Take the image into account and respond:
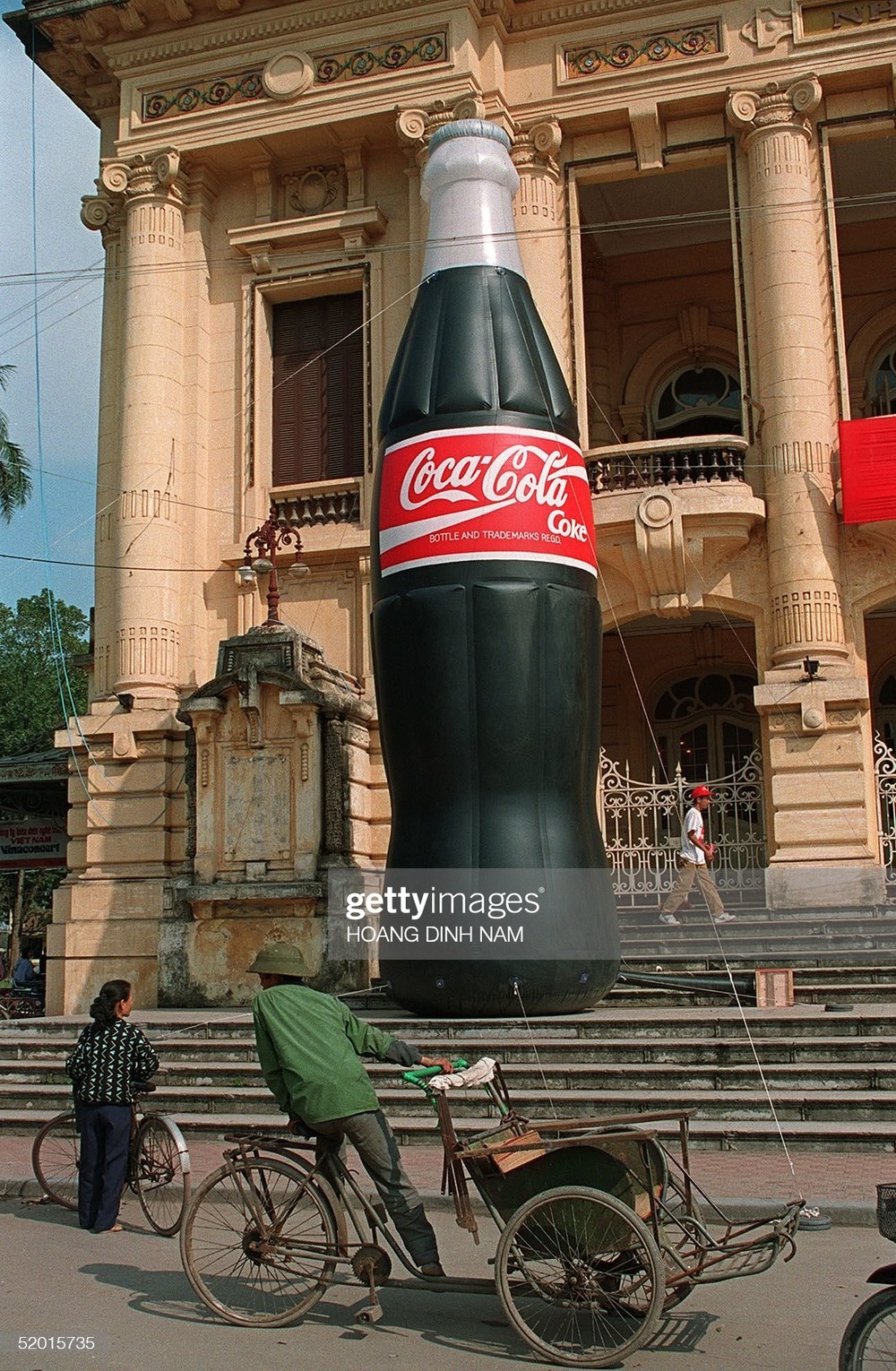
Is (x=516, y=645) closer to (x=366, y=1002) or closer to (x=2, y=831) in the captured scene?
(x=366, y=1002)

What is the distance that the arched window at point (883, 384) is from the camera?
22.1 meters

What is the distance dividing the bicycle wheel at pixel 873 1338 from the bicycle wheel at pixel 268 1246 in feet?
7.54

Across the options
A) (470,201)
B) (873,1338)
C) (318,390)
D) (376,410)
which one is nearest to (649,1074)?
(873,1338)

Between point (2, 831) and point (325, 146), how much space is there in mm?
12255

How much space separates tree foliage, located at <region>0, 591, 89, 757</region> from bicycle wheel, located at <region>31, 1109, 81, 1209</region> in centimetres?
2884

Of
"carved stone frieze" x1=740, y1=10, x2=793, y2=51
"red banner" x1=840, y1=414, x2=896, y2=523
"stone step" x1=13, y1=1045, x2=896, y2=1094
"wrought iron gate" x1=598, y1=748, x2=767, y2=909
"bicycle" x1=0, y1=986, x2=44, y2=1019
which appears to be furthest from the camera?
"bicycle" x1=0, y1=986, x2=44, y2=1019

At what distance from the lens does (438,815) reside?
11.0m

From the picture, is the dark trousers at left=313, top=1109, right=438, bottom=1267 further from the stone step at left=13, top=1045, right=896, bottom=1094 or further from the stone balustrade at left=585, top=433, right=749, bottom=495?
the stone balustrade at left=585, top=433, right=749, bottom=495

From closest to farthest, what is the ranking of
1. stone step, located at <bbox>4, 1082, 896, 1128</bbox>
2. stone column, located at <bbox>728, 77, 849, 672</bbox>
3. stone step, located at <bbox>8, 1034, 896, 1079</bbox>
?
stone step, located at <bbox>4, 1082, 896, 1128</bbox> → stone step, located at <bbox>8, 1034, 896, 1079</bbox> → stone column, located at <bbox>728, 77, 849, 672</bbox>

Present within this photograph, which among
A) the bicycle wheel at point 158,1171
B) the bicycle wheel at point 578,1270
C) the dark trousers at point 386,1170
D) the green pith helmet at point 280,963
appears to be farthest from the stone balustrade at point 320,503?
the bicycle wheel at point 578,1270

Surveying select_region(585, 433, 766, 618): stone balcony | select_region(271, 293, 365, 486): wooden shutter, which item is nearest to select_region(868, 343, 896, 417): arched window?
select_region(585, 433, 766, 618): stone balcony

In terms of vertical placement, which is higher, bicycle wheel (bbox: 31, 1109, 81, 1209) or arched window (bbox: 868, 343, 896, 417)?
arched window (bbox: 868, 343, 896, 417)

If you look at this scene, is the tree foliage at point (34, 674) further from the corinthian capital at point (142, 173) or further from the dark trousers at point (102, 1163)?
the dark trousers at point (102, 1163)

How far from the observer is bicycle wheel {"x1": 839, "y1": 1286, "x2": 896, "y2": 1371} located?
168 inches
